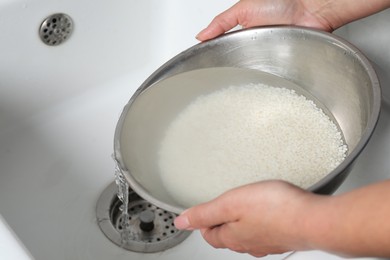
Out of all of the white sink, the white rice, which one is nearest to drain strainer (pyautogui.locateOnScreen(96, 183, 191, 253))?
the white sink

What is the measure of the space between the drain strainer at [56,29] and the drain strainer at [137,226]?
0.16 metres

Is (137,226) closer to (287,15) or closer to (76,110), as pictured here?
(76,110)

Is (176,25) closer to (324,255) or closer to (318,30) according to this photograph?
(318,30)

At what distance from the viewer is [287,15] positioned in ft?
1.89

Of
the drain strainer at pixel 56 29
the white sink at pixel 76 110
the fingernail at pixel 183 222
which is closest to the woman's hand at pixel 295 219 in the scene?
the fingernail at pixel 183 222

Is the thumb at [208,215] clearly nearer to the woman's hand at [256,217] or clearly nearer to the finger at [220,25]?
the woman's hand at [256,217]

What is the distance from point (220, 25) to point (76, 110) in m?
0.20

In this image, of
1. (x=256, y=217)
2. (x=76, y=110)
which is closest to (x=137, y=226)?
(x=76, y=110)

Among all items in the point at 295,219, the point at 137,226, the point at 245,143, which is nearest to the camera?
the point at 295,219

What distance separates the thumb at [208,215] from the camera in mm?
419

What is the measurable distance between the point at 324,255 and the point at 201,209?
88mm

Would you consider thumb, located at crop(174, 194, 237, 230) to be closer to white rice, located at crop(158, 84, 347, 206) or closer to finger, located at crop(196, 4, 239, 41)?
white rice, located at crop(158, 84, 347, 206)

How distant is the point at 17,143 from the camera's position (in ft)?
2.11

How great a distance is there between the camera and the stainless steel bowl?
49 centimetres
